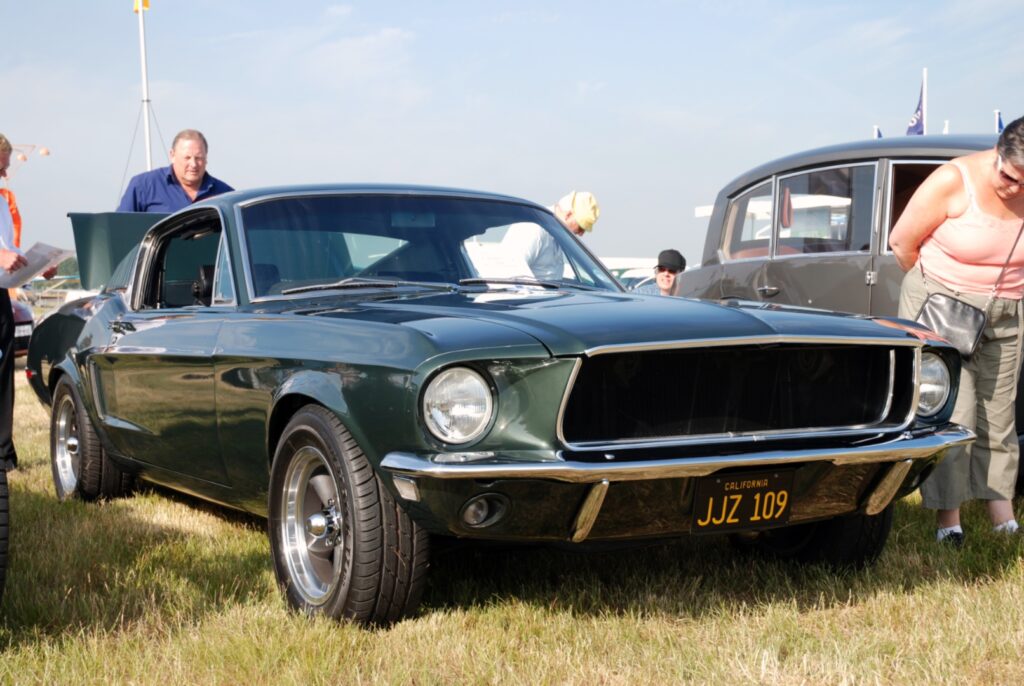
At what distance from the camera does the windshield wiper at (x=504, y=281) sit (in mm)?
4340

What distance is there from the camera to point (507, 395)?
312 cm

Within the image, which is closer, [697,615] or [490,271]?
[697,615]

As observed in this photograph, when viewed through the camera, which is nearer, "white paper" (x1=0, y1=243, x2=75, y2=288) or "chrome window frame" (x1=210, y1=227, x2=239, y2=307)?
"chrome window frame" (x1=210, y1=227, x2=239, y2=307)

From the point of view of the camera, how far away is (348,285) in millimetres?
4238

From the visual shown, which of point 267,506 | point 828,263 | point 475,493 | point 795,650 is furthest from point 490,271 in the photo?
point 828,263

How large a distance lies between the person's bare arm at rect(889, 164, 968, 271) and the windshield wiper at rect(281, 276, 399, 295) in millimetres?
2101

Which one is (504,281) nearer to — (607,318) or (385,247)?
(385,247)

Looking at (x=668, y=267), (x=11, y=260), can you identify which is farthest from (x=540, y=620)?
(x=668, y=267)

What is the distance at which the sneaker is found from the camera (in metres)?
4.52

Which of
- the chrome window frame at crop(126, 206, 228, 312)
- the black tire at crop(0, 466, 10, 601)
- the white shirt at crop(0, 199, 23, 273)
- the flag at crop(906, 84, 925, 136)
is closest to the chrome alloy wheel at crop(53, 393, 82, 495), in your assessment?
the chrome window frame at crop(126, 206, 228, 312)

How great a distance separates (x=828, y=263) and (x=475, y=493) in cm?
372

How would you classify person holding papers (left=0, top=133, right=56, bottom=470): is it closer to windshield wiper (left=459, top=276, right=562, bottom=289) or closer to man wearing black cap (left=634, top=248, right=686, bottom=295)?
windshield wiper (left=459, top=276, right=562, bottom=289)

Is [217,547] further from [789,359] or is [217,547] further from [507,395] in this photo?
[789,359]

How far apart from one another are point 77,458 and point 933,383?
4160 mm
